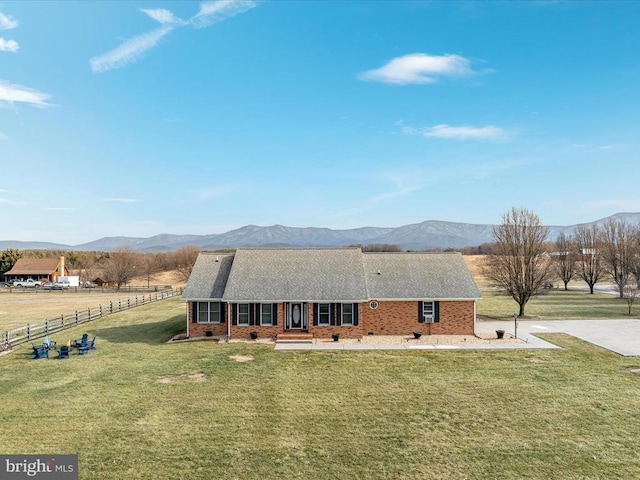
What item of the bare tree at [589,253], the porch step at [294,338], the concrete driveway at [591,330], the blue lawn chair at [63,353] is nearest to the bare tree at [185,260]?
the blue lawn chair at [63,353]

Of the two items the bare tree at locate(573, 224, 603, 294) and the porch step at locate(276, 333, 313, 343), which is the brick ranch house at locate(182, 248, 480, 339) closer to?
the porch step at locate(276, 333, 313, 343)

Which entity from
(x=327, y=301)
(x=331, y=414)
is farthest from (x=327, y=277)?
→ (x=331, y=414)

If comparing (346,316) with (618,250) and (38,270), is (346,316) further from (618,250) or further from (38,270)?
(38,270)

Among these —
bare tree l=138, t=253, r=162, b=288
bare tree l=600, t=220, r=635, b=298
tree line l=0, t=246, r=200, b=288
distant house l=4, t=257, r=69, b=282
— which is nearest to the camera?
bare tree l=600, t=220, r=635, b=298

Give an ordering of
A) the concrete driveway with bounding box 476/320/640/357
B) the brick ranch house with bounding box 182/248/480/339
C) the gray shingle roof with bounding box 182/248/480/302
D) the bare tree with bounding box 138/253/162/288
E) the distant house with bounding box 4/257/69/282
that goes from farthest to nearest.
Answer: the distant house with bounding box 4/257/69/282 < the bare tree with bounding box 138/253/162/288 < the gray shingle roof with bounding box 182/248/480/302 < the brick ranch house with bounding box 182/248/480/339 < the concrete driveway with bounding box 476/320/640/357

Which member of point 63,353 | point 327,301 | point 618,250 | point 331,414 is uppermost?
point 618,250

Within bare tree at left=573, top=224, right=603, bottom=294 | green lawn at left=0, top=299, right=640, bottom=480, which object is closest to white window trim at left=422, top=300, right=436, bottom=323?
green lawn at left=0, top=299, right=640, bottom=480

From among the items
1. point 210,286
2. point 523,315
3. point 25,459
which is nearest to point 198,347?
point 210,286
